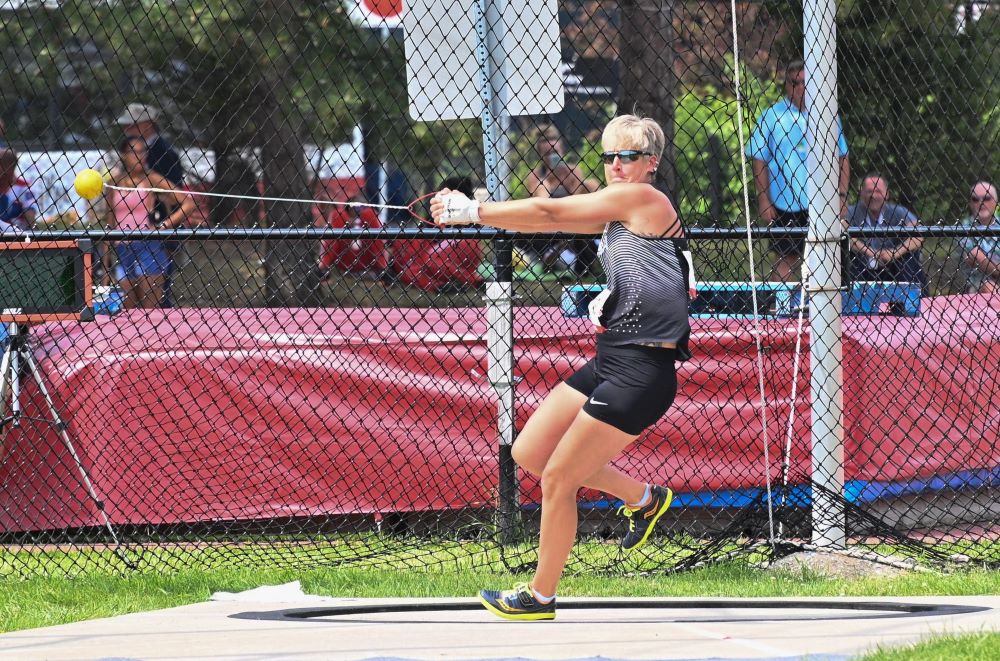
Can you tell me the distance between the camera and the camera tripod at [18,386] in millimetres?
6133

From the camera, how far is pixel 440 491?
650cm

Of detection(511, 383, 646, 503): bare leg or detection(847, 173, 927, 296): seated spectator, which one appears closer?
detection(511, 383, 646, 503): bare leg

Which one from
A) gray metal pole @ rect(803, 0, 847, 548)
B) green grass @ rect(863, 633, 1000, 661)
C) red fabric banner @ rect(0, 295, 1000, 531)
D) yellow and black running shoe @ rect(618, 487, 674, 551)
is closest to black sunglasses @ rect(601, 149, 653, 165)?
yellow and black running shoe @ rect(618, 487, 674, 551)

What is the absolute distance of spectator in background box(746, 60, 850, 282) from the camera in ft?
21.2

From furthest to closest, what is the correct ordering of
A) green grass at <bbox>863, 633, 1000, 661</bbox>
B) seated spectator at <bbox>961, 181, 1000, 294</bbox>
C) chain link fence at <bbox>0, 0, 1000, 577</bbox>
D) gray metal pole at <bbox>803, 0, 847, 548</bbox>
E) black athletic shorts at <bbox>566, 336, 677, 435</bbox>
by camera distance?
seated spectator at <bbox>961, 181, 1000, 294</bbox>
chain link fence at <bbox>0, 0, 1000, 577</bbox>
gray metal pole at <bbox>803, 0, 847, 548</bbox>
black athletic shorts at <bbox>566, 336, 677, 435</bbox>
green grass at <bbox>863, 633, 1000, 661</bbox>

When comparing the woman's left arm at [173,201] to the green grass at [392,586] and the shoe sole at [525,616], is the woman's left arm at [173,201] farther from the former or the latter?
the shoe sole at [525,616]

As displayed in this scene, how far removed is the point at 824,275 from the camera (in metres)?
5.88

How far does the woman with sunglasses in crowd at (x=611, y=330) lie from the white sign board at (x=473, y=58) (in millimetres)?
1504

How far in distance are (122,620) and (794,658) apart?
245 centimetres

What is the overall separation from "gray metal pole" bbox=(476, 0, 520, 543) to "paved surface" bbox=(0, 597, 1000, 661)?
44.0 inches

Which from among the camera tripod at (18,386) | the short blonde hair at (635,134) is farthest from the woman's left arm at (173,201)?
the short blonde hair at (635,134)

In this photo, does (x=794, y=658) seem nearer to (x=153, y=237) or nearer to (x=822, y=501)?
(x=822, y=501)

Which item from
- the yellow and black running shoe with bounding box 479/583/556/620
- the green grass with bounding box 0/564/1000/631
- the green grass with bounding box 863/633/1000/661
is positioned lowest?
the green grass with bounding box 0/564/1000/631

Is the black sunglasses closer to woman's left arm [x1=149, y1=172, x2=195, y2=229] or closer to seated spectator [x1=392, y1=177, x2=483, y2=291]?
seated spectator [x1=392, y1=177, x2=483, y2=291]
